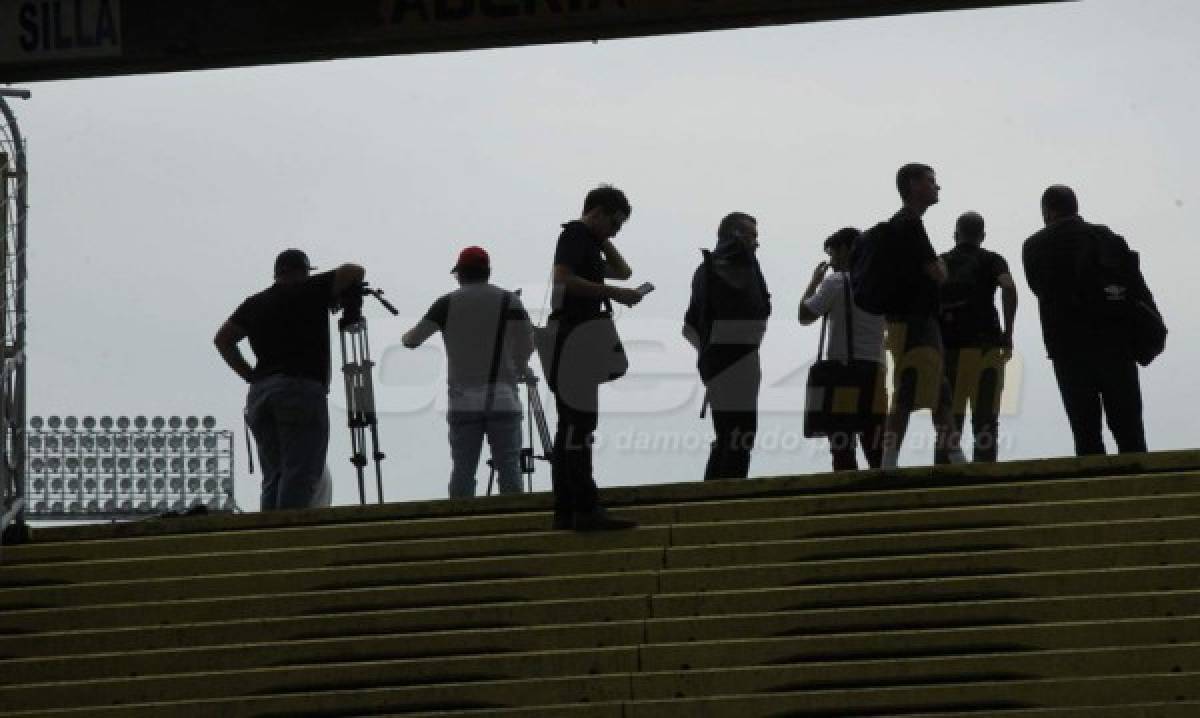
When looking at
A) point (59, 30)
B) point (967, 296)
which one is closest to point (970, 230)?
point (967, 296)

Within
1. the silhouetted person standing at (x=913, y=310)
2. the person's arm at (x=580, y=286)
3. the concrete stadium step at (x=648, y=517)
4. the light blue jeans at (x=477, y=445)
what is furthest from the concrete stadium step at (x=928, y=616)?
the light blue jeans at (x=477, y=445)

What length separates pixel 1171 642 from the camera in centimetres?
1391

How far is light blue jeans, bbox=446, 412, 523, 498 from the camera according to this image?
17234mm

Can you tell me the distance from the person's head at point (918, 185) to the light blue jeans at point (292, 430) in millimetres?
3401

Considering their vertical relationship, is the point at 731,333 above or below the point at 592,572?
above

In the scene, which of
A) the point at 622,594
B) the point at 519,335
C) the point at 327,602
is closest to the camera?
the point at 622,594

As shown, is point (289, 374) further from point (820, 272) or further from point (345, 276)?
point (820, 272)

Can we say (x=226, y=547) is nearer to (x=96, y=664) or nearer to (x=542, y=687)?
(x=96, y=664)

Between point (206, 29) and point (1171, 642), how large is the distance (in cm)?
627

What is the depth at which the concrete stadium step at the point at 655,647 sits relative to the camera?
14.0 metres

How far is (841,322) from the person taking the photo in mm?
17641

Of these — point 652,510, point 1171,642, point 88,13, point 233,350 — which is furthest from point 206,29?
point 1171,642

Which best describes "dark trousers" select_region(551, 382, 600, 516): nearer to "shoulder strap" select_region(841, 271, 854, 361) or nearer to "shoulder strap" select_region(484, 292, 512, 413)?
"shoulder strap" select_region(484, 292, 512, 413)

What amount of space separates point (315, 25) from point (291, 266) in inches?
61.8
